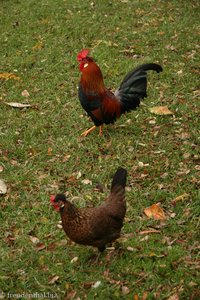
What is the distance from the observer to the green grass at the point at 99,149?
14.0 ft

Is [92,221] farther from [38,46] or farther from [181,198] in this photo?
[38,46]

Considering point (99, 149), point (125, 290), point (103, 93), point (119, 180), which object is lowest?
point (99, 149)

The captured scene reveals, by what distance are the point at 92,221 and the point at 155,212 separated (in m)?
1.08

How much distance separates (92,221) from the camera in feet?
13.7

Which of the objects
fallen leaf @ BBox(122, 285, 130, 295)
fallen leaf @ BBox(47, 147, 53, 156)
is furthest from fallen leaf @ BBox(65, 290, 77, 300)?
fallen leaf @ BBox(47, 147, 53, 156)

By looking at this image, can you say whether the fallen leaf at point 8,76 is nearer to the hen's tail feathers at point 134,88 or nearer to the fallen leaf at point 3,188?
the hen's tail feathers at point 134,88

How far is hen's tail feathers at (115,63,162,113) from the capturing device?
6.45 metres

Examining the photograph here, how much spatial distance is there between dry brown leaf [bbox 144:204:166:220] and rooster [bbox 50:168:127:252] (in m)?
0.75

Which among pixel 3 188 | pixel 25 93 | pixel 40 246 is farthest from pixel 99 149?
pixel 25 93

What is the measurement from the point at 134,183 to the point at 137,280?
1609mm

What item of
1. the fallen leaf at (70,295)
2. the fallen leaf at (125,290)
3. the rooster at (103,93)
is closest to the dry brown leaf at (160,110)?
the rooster at (103,93)

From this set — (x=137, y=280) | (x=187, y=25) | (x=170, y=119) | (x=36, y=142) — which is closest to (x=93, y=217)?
(x=137, y=280)

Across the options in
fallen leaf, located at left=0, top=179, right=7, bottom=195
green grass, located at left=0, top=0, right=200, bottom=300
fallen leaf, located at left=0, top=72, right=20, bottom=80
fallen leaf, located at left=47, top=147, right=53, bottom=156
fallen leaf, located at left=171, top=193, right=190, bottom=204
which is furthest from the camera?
fallen leaf, located at left=0, top=72, right=20, bottom=80

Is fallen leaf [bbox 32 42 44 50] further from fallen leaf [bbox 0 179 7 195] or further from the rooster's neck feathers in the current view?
fallen leaf [bbox 0 179 7 195]
